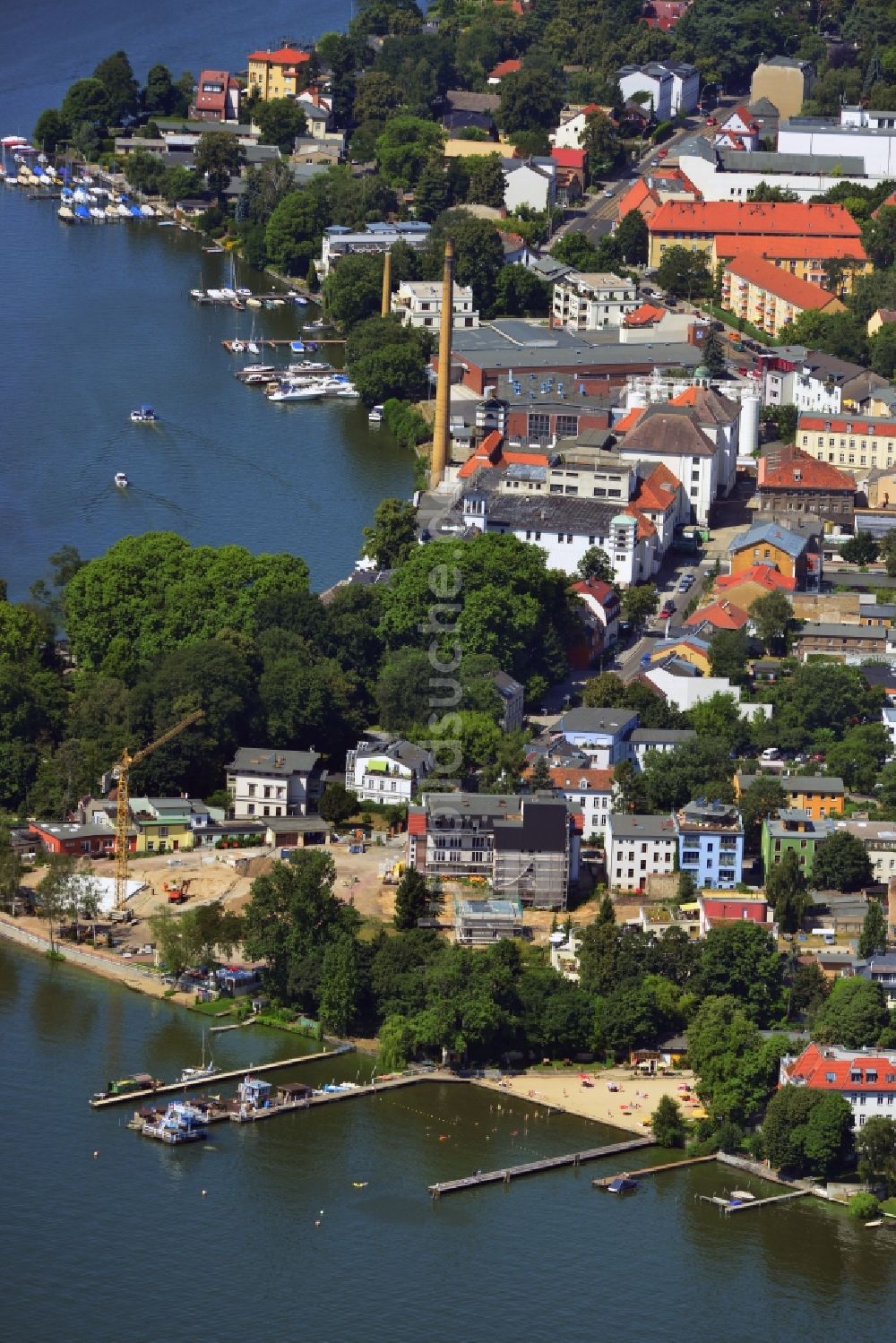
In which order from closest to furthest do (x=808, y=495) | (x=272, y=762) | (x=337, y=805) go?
1. (x=337, y=805)
2. (x=272, y=762)
3. (x=808, y=495)

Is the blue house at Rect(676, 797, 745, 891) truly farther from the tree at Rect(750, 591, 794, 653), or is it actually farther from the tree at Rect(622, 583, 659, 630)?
the tree at Rect(622, 583, 659, 630)

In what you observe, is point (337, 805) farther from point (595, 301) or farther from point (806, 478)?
point (595, 301)

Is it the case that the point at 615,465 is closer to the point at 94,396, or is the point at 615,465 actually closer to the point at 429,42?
the point at 94,396

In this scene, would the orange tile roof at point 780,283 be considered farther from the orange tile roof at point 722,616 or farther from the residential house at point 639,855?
the residential house at point 639,855

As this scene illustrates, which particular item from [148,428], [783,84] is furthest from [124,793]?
[783,84]

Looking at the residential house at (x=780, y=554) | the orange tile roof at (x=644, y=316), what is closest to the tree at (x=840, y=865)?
the residential house at (x=780, y=554)

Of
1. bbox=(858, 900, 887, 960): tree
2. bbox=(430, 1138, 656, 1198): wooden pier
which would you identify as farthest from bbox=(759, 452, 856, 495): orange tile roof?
bbox=(430, 1138, 656, 1198): wooden pier
